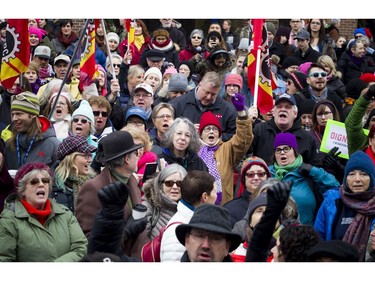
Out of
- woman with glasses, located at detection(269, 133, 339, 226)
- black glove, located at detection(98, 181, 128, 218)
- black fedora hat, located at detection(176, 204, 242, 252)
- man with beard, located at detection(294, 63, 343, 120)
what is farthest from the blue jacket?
man with beard, located at detection(294, 63, 343, 120)

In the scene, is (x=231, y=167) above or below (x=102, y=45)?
below

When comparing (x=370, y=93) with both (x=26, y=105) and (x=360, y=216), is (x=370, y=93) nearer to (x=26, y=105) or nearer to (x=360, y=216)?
(x=360, y=216)

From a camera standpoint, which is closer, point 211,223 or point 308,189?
point 211,223

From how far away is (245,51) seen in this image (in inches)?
595

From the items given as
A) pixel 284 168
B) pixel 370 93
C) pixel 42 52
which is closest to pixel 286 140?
pixel 284 168

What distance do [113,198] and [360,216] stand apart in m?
2.64

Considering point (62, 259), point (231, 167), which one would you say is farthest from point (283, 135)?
point (62, 259)

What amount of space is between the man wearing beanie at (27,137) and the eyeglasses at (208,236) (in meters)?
3.46

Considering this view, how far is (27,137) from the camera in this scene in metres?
9.61

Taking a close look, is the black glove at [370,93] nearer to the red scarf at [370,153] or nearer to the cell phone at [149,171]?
the red scarf at [370,153]

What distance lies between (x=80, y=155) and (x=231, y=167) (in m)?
1.73

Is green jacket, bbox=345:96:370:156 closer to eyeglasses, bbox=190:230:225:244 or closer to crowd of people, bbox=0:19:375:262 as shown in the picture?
crowd of people, bbox=0:19:375:262

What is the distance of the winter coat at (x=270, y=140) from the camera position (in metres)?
10.5

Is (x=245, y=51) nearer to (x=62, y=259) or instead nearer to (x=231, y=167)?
(x=231, y=167)
